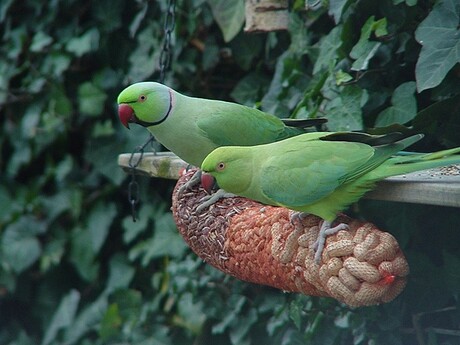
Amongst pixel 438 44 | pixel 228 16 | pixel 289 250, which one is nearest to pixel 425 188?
pixel 289 250

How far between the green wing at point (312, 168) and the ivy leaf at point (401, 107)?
1.34 ft

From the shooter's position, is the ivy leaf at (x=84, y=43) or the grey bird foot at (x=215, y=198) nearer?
the grey bird foot at (x=215, y=198)

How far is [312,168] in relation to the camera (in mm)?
1659

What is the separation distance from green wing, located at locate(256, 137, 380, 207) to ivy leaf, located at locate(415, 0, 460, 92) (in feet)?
1.21

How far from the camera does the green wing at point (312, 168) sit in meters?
1.62

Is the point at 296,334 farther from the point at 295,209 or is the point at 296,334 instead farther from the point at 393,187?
the point at 393,187

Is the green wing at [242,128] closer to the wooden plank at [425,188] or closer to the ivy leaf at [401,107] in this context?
the ivy leaf at [401,107]

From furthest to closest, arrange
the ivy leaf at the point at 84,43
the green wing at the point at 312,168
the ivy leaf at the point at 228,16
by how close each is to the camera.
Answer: the ivy leaf at the point at 84,43
the ivy leaf at the point at 228,16
the green wing at the point at 312,168

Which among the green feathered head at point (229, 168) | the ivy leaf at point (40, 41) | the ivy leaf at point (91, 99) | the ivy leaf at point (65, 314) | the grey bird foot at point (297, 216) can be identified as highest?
the green feathered head at point (229, 168)

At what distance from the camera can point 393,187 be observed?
1.54 metres

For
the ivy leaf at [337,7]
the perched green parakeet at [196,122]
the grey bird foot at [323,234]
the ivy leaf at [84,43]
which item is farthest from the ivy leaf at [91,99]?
the grey bird foot at [323,234]

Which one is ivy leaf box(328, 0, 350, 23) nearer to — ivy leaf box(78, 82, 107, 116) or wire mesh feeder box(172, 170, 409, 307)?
wire mesh feeder box(172, 170, 409, 307)

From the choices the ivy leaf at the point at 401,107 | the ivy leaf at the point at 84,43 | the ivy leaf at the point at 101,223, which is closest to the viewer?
the ivy leaf at the point at 401,107

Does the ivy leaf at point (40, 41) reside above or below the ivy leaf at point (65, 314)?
above
